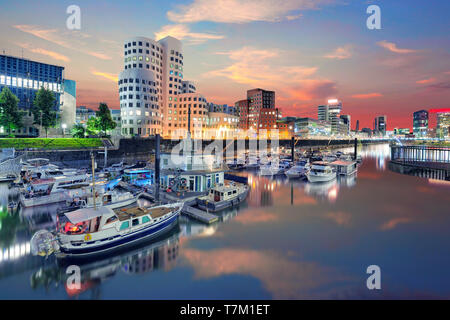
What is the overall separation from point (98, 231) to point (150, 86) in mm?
91254

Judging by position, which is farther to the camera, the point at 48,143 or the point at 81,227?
the point at 48,143

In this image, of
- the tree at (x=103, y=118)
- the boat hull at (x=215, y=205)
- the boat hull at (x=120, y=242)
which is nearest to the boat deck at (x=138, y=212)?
the boat hull at (x=120, y=242)

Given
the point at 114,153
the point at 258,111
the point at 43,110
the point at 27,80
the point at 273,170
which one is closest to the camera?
the point at 273,170

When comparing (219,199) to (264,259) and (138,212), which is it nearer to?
(138,212)

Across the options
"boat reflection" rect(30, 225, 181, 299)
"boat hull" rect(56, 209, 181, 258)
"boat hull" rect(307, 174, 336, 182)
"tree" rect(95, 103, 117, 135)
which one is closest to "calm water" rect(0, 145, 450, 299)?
"boat reflection" rect(30, 225, 181, 299)

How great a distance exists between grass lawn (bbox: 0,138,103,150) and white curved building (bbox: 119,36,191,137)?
74.0 feet

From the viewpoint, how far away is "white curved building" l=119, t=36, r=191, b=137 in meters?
94.2

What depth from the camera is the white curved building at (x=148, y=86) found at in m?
94.2

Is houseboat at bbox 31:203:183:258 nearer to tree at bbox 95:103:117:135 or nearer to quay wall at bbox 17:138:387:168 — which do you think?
quay wall at bbox 17:138:387:168

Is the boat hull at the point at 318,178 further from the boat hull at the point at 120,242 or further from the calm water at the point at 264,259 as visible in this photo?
the boat hull at the point at 120,242

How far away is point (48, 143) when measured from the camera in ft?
193

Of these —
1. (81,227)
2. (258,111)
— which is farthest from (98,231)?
(258,111)
